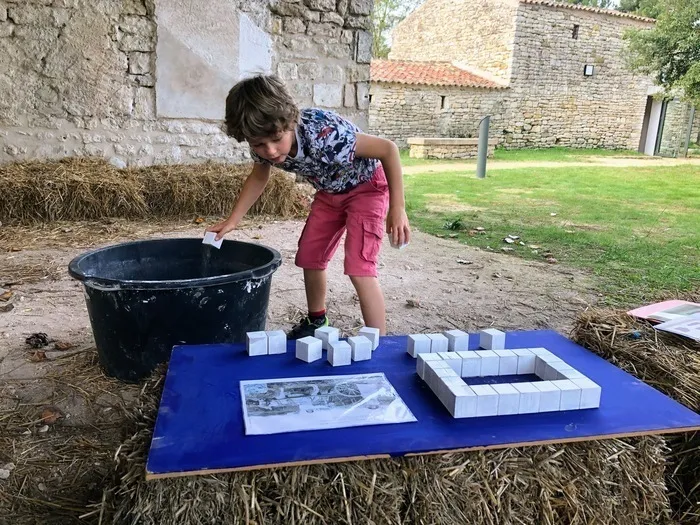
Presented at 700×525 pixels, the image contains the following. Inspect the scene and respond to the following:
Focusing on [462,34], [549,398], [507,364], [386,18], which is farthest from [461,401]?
[386,18]

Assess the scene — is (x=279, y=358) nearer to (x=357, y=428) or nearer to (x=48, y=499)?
(x=357, y=428)

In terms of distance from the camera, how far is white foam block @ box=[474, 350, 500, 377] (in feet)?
4.91

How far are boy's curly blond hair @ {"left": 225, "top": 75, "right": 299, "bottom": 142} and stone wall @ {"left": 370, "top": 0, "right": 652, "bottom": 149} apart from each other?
586 inches

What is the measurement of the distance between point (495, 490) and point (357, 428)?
13.0 inches

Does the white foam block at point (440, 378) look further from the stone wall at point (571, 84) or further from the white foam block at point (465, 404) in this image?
the stone wall at point (571, 84)

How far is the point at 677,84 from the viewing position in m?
10.9

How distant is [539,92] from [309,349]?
754 inches

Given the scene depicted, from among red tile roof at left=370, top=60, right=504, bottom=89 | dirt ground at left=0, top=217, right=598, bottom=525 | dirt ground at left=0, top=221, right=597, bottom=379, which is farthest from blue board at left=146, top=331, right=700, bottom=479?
red tile roof at left=370, top=60, right=504, bottom=89

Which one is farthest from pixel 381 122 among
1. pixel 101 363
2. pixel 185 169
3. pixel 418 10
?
pixel 101 363

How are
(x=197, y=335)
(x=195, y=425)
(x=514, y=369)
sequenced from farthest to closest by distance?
(x=197, y=335) → (x=514, y=369) → (x=195, y=425)

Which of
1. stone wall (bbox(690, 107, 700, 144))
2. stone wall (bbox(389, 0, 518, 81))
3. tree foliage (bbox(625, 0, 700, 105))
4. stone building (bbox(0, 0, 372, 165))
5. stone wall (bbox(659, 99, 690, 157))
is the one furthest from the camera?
stone wall (bbox(690, 107, 700, 144))

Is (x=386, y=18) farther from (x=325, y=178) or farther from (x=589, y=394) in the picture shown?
(x=589, y=394)

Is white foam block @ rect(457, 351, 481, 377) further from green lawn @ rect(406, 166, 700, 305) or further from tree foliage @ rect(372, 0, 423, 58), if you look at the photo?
tree foliage @ rect(372, 0, 423, 58)

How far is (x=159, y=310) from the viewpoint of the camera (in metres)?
1.98
